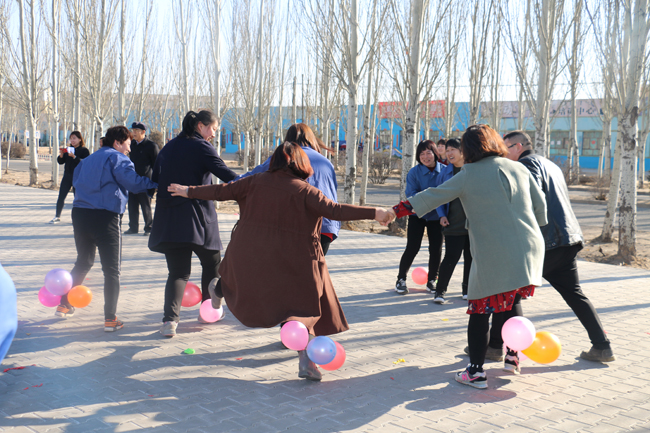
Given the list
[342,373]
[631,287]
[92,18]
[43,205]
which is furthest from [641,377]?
[92,18]

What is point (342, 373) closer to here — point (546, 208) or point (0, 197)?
point (546, 208)

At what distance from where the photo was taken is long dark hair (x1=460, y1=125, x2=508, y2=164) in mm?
3650

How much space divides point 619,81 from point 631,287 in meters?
4.23

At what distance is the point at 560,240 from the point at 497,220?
2.53 feet

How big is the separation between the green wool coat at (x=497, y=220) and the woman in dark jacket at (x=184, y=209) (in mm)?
1874

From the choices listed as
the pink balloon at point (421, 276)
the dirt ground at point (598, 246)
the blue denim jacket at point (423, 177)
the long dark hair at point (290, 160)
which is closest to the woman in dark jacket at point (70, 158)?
the dirt ground at point (598, 246)

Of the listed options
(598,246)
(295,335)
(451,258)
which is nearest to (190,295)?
(295,335)

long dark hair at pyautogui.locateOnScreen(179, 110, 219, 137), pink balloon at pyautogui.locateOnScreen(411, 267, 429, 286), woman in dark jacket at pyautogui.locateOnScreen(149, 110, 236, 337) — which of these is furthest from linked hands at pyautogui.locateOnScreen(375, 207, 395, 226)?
pink balloon at pyautogui.locateOnScreen(411, 267, 429, 286)

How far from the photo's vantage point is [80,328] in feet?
16.2

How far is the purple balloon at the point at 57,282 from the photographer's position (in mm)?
5039

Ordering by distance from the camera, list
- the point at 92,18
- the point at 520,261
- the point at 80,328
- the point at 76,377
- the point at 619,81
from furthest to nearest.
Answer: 1. the point at 92,18
2. the point at 619,81
3. the point at 80,328
4. the point at 76,377
5. the point at 520,261

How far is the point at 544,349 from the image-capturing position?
408 centimetres

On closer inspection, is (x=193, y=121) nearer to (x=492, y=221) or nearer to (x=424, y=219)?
(x=492, y=221)

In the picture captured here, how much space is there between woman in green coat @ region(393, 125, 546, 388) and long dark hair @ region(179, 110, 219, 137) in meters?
1.98
